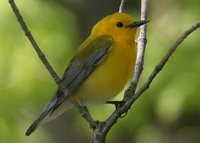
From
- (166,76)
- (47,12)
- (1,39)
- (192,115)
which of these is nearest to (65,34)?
(47,12)

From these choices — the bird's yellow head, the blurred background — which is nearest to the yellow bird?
the bird's yellow head

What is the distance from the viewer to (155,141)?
296 inches

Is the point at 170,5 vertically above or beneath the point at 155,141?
above

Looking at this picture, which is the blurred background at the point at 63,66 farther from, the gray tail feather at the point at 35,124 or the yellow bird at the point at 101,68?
the gray tail feather at the point at 35,124

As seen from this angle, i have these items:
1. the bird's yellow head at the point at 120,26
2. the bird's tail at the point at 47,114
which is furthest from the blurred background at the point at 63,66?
the bird's tail at the point at 47,114

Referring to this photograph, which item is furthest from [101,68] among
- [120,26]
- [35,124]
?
[35,124]

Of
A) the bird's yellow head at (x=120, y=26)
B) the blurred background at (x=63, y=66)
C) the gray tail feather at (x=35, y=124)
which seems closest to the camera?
the gray tail feather at (x=35, y=124)

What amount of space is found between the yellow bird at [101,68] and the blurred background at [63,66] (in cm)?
124

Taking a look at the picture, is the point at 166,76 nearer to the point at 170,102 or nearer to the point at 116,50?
the point at 170,102

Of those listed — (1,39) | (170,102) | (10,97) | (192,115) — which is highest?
(1,39)

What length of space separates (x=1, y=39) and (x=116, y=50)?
1.86 metres

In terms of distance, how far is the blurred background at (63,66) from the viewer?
665cm

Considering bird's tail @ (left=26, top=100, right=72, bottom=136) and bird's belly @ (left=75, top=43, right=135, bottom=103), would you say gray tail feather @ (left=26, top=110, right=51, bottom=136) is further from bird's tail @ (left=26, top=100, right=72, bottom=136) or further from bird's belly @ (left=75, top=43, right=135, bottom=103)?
bird's belly @ (left=75, top=43, right=135, bottom=103)

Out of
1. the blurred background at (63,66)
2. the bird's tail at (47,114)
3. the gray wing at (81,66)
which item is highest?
the gray wing at (81,66)
